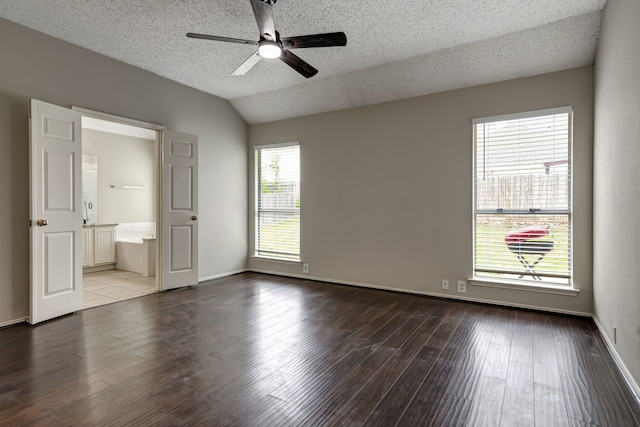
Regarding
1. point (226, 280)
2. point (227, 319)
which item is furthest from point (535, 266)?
point (226, 280)

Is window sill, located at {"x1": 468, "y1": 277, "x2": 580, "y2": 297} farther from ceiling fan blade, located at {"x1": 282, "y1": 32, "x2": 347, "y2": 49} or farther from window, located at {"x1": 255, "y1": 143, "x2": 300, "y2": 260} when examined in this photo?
ceiling fan blade, located at {"x1": 282, "y1": 32, "x2": 347, "y2": 49}

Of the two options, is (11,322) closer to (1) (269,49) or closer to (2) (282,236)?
(2) (282,236)

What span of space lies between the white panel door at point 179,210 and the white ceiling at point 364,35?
1007 mm

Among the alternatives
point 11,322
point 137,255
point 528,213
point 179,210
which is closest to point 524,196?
point 528,213

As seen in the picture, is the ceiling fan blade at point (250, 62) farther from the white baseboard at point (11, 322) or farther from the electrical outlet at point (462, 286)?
the electrical outlet at point (462, 286)

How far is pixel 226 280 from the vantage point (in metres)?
5.45

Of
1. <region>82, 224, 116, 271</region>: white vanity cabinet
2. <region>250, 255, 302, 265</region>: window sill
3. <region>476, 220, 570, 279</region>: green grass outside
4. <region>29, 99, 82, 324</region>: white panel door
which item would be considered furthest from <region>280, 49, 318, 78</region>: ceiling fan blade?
<region>82, 224, 116, 271</region>: white vanity cabinet

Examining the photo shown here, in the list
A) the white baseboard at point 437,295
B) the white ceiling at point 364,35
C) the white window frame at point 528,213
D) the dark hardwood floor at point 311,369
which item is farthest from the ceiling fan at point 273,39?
the white baseboard at point 437,295

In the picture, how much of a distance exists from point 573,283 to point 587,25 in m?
2.56

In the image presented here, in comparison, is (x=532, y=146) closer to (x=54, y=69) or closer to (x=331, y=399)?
(x=331, y=399)

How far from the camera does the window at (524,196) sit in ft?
12.2

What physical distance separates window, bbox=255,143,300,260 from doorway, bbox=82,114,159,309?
1743 mm

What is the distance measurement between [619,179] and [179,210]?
4.84m

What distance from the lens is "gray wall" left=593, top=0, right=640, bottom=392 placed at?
2.20 m
